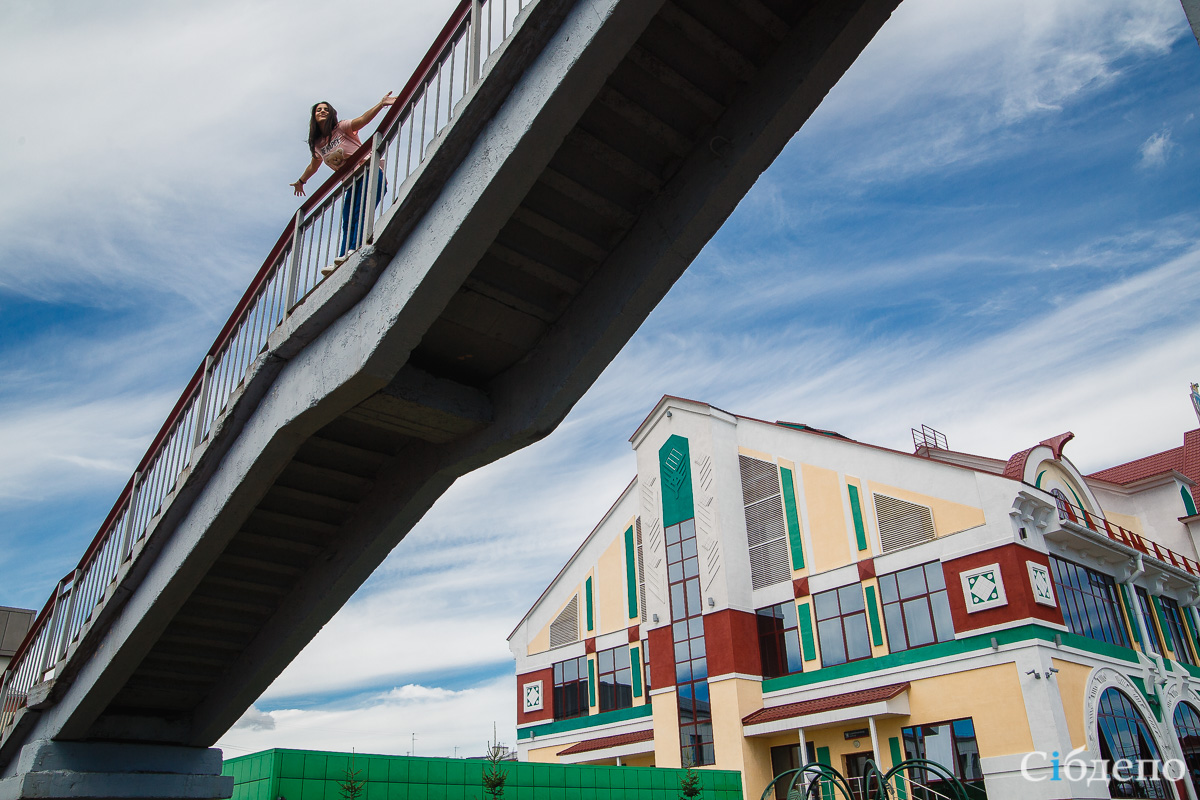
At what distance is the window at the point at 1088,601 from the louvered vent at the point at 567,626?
15453 millimetres

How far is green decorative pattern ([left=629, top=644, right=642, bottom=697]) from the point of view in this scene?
27.5 m

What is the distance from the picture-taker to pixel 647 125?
5.96m

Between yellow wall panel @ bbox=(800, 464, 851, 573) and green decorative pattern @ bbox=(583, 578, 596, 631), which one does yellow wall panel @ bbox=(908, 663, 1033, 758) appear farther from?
green decorative pattern @ bbox=(583, 578, 596, 631)

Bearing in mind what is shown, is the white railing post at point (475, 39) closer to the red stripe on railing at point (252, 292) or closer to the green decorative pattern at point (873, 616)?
the red stripe on railing at point (252, 292)

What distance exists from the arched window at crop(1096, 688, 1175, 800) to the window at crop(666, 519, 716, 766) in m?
9.78

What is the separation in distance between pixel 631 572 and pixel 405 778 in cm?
1617

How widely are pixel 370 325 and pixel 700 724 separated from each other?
21585mm

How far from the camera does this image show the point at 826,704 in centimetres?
2230

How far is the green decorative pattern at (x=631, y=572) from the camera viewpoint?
93.9ft

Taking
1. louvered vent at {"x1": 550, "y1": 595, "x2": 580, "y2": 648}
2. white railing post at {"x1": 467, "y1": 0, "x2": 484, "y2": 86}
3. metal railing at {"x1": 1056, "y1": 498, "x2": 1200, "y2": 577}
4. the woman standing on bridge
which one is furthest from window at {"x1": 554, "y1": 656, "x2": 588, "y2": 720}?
white railing post at {"x1": 467, "y1": 0, "x2": 484, "y2": 86}

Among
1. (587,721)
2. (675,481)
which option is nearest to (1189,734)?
(675,481)

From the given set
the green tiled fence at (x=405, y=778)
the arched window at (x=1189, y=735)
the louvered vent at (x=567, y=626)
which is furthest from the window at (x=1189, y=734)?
the louvered vent at (x=567, y=626)

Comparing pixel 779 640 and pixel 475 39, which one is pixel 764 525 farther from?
pixel 475 39

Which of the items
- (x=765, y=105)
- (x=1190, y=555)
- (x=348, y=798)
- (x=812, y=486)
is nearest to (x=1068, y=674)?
(x=812, y=486)
